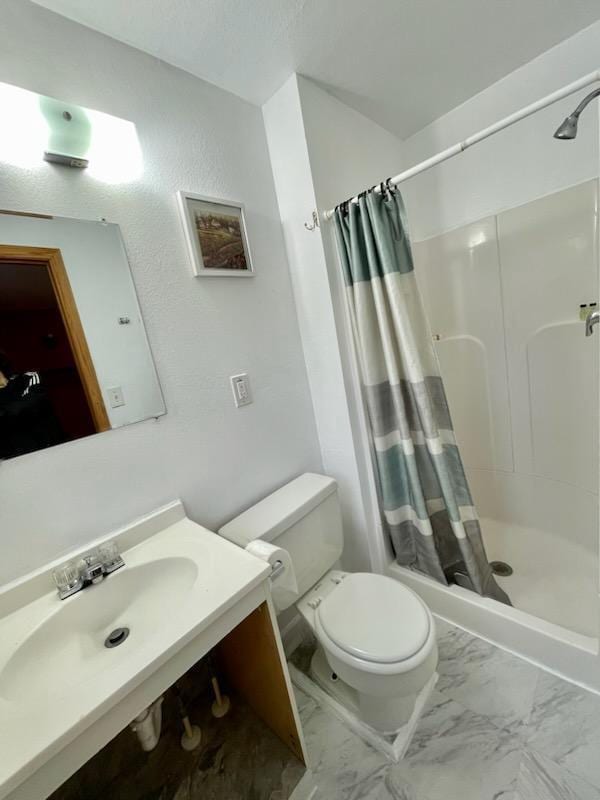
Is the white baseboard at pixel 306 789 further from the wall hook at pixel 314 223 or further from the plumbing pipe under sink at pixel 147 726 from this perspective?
the wall hook at pixel 314 223

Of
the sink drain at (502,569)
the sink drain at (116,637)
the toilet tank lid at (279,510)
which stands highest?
the toilet tank lid at (279,510)

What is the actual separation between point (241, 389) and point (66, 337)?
58cm

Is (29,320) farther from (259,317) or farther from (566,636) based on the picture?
(566,636)

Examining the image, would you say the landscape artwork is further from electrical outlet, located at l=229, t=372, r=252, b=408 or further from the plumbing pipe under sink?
the plumbing pipe under sink

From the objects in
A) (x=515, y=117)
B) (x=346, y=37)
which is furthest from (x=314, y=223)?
(x=515, y=117)

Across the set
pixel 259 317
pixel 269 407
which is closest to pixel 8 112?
pixel 259 317

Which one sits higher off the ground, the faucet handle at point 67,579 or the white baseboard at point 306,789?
the faucet handle at point 67,579

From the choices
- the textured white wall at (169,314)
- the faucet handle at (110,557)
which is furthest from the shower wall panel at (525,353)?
the faucet handle at (110,557)

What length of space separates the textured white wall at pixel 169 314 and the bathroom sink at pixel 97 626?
0.17 metres

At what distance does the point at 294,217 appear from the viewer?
139 centimetres

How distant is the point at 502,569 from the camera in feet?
5.38

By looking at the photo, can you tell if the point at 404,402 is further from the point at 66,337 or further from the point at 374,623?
the point at 66,337

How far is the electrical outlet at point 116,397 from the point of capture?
0.99 meters

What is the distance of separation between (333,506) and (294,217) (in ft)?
4.02
